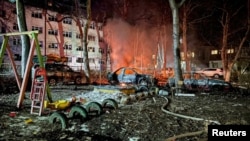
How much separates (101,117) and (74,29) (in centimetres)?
4983

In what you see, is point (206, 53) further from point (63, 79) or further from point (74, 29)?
point (63, 79)

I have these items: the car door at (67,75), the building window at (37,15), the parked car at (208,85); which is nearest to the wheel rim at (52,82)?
the car door at (67,75)

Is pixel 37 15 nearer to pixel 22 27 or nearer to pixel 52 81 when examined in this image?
pixel 52 81

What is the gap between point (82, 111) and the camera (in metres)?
7.72

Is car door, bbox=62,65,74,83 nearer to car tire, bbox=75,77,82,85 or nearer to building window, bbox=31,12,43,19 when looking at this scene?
car tire, bbox=75,77,82,85

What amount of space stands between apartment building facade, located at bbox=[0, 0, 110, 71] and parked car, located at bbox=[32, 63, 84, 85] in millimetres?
18335

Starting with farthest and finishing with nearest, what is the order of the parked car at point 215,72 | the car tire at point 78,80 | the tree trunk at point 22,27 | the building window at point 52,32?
the building window at point 52,32
the parked car at point 215,72
the car tire at point 78,80
the tree trunk at point 22,27

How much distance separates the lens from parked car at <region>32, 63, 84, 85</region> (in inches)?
→ 919

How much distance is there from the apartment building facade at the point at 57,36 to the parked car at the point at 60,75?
18.3 meters

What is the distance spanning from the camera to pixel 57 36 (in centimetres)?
5216

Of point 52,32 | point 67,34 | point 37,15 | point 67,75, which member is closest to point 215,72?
point 67,75

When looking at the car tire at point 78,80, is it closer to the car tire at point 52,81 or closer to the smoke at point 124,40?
the car tire at point 52,81

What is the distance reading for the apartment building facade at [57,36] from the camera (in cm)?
4457

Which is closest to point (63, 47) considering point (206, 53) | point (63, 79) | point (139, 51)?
point (139, 51)
